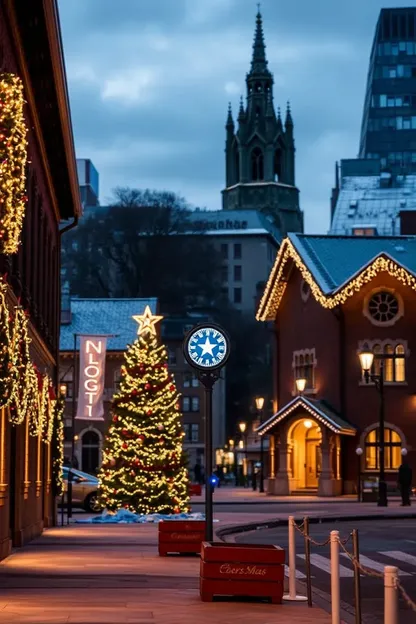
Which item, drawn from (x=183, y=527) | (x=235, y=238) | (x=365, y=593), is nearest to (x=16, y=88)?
(x=365, y=593)

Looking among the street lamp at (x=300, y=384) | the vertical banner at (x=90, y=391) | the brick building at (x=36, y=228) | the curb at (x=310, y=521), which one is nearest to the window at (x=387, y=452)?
the street lamp at (x=300, y=384)

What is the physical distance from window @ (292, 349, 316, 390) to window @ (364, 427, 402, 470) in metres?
5.68

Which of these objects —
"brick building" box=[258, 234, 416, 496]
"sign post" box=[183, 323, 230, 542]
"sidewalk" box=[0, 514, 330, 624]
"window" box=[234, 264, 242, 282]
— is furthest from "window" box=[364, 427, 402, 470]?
"window" box=[234, 264, 242, 282]

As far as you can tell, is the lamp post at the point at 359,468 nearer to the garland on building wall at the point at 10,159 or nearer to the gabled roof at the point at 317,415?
the gabled roof at the point at 317,415

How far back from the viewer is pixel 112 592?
18250 millimetres

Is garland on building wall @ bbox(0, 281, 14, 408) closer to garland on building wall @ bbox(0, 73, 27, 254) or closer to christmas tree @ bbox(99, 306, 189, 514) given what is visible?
garland on building wall @ bbox(0, 73, 27, 254)

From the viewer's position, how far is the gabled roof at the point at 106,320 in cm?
9981

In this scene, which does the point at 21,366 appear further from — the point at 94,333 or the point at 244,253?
the point at 244,253

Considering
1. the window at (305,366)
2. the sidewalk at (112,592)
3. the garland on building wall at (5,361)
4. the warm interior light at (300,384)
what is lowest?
the sidewalk at (112,592)

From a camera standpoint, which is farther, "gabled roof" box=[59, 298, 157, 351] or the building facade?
"gabled roof" box=[59, 298, 157, 351]

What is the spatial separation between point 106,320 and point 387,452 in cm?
3343

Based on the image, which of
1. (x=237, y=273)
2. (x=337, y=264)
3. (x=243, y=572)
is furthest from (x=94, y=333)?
(x=237, y=273)

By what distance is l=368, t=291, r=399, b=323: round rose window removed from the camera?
7338 centimetres

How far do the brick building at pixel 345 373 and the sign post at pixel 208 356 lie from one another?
4769 centimetres
